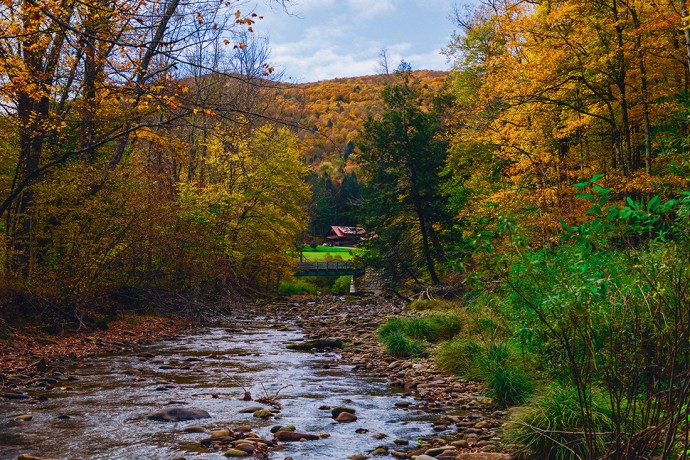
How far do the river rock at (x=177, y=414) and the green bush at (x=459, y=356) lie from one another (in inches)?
181

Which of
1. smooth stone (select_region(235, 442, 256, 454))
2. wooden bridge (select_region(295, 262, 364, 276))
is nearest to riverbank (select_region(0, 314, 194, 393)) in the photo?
smooth stone (select_region(235, 442, 256, 454))

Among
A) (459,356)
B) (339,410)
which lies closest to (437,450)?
(339,410)

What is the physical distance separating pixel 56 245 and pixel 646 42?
16.4 metres

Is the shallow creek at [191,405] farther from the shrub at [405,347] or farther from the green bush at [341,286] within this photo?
the green bush at [341,286]

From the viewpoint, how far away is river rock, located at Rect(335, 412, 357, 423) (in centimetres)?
804

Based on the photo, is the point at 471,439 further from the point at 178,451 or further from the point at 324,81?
the point at 324,81

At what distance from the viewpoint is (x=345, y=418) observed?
8070 millimetres

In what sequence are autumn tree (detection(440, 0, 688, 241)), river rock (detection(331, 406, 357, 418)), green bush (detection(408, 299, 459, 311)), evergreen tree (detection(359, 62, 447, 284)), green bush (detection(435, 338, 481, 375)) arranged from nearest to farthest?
river rock (detection(331, 406, 357, 418)), green bush (detection(435, 338, 481, 375)), autumn tree (detection(440, 0, 688, 241)), green bush (detection(408, 299, 459, 311)), evergreen tree (detection(359, 62, 447, 284))

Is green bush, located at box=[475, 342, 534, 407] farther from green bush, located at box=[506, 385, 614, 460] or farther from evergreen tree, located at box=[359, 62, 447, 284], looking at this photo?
evergreen tree, located at box=[359, 62, 447, 284]

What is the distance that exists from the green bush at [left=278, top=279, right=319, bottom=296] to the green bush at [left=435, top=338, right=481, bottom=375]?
2780 cm

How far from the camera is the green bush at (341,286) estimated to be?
1789 inches

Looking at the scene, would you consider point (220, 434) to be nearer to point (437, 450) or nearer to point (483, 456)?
point (437, 450)

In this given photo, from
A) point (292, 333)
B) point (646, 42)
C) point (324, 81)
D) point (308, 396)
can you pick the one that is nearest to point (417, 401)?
point (308, 396)

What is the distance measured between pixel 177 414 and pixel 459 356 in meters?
5.19
